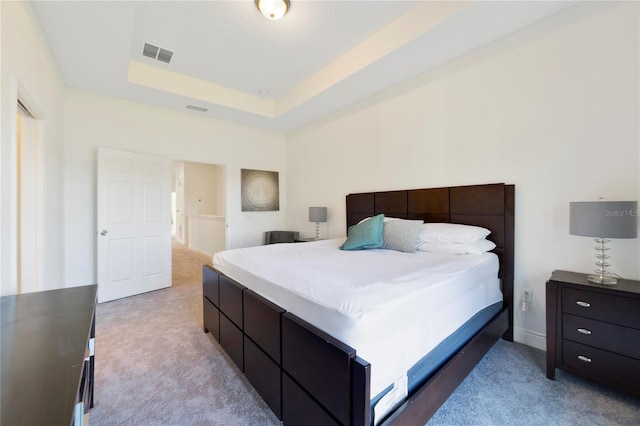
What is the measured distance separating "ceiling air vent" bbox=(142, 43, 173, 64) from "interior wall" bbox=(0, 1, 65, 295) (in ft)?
2.75

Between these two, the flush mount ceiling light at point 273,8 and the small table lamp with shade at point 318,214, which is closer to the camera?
the flush mount ceiling light at point 273,8

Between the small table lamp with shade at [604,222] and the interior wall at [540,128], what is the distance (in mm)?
308

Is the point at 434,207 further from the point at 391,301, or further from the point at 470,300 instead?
the point at 391,301

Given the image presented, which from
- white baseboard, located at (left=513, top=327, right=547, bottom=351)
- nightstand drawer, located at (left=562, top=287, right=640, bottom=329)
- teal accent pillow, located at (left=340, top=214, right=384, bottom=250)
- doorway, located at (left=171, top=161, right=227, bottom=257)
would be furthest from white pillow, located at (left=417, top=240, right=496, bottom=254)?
doorway, located at (left=171, top=161, right=227, bottom=257)

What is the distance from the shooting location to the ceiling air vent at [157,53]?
2896mm

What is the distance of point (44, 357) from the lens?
82 centimetres

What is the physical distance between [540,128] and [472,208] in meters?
0.85

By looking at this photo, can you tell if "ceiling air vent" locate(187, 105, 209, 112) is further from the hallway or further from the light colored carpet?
the light colored carpet

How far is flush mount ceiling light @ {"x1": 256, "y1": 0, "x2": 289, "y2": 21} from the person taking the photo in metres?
2.23

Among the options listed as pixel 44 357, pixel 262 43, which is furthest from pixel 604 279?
pixel 262 43

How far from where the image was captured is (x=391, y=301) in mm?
1242

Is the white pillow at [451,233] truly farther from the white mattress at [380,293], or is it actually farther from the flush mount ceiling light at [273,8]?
the flush mount ceiling light at [273,8]

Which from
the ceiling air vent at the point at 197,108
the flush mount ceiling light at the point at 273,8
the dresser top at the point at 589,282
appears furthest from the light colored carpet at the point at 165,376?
the flush mount ceiling light at the point at 273,8

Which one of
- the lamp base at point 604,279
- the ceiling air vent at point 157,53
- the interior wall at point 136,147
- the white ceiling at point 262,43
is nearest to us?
the lamp base at point 604,279
